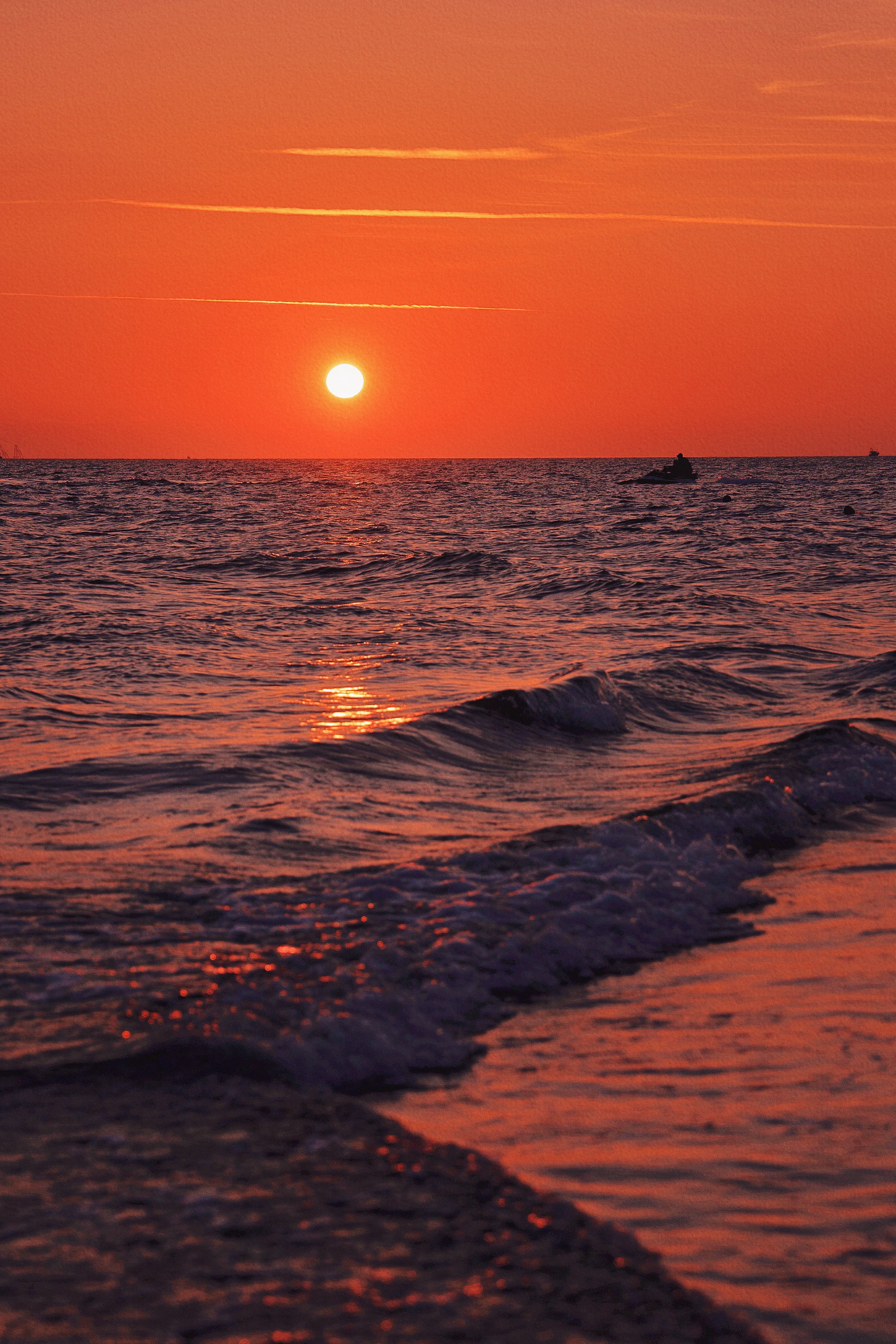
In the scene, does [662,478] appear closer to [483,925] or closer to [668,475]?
[668,475]

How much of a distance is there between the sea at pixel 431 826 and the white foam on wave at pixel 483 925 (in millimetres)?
16

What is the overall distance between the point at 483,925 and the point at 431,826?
1.95m

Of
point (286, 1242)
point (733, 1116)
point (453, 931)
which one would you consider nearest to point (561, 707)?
point (453, 931)

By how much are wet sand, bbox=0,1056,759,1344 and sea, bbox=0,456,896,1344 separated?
0.75 feet

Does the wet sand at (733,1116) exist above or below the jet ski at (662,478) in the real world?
below

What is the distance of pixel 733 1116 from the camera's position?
3.63 meters

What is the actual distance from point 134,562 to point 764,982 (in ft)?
82.1

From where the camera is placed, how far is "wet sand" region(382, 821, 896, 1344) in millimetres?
2861

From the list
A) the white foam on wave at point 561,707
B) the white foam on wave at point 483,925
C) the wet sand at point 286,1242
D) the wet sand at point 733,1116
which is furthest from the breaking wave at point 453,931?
the white foam on wave at point 561,707

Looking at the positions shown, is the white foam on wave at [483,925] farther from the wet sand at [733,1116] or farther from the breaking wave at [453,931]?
the wet sand at [733,1116]

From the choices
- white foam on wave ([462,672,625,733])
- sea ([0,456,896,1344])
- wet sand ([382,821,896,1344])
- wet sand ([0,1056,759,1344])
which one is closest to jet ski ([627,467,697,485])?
sea ([0,456,896,1344])

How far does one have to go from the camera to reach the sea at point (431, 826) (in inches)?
165

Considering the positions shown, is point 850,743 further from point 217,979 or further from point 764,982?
point 217,979

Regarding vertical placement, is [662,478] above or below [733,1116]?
above
